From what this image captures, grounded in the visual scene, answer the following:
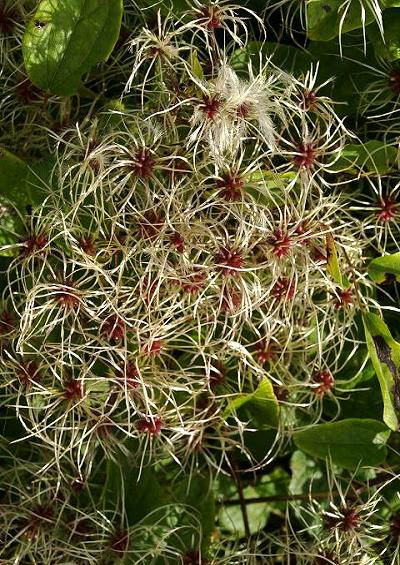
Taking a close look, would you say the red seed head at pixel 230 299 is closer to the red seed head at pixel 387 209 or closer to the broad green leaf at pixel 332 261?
the broad green leaf at pixel 332 261

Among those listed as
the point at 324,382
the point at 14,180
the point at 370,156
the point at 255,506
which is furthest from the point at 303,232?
the point at 255,506

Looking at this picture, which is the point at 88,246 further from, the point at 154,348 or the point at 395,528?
the point at 395,528

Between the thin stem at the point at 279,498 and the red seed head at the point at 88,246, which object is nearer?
the red seed head at the point at 88,246

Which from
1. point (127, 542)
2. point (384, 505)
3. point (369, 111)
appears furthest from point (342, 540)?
point (369, 111)

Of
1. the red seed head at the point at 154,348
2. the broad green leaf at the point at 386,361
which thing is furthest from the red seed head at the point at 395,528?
the red seed head at the point at 154,348

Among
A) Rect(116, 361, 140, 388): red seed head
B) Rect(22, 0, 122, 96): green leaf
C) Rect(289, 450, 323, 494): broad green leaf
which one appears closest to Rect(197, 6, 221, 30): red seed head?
Rect(22, 0, 122, 96): green leaf

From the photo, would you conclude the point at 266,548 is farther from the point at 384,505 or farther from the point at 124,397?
the point at 124,397
